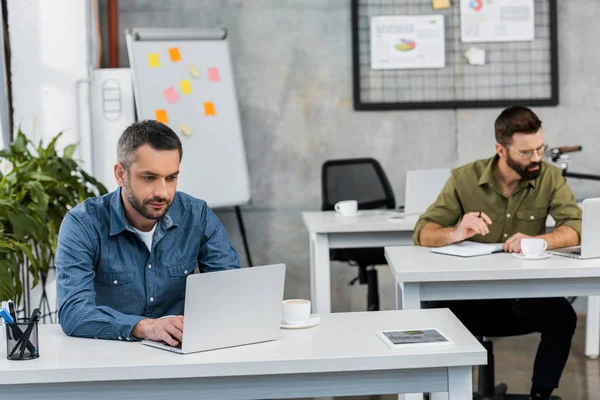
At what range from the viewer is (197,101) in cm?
507

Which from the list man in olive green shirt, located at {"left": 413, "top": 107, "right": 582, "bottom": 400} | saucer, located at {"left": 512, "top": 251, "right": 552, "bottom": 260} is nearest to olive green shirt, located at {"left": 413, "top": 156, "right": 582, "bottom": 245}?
man in olive green shirt, located at {"left": 413, "top": 107, "right": 582, "bottom": 400}

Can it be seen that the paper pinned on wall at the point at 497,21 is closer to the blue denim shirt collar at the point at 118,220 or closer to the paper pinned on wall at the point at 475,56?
the paper pinned on wall at the point at 475,56

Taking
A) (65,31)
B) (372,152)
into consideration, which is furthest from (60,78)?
(372,152)

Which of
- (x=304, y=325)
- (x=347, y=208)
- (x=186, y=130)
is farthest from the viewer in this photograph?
(x=186, y=130)

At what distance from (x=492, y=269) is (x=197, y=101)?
2.73 meters

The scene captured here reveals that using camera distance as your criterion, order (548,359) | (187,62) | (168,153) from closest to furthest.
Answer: (168,153), (548,359), (187,62)

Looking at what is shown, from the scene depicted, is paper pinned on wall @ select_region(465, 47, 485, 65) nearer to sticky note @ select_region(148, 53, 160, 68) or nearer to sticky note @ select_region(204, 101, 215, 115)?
sticky note @ select_region(204, 101, 215, 115)

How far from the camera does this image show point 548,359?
10.1 feet

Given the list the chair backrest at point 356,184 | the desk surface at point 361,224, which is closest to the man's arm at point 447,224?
the desk surface at point 361,224

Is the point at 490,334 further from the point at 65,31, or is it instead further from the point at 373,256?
the point at 65,31

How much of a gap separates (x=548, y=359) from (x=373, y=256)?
5.78ft

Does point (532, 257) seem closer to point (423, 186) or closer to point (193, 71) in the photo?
point (423, 186)

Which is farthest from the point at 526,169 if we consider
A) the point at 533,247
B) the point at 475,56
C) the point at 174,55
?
the point at 174,55

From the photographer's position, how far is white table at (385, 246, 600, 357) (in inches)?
108
